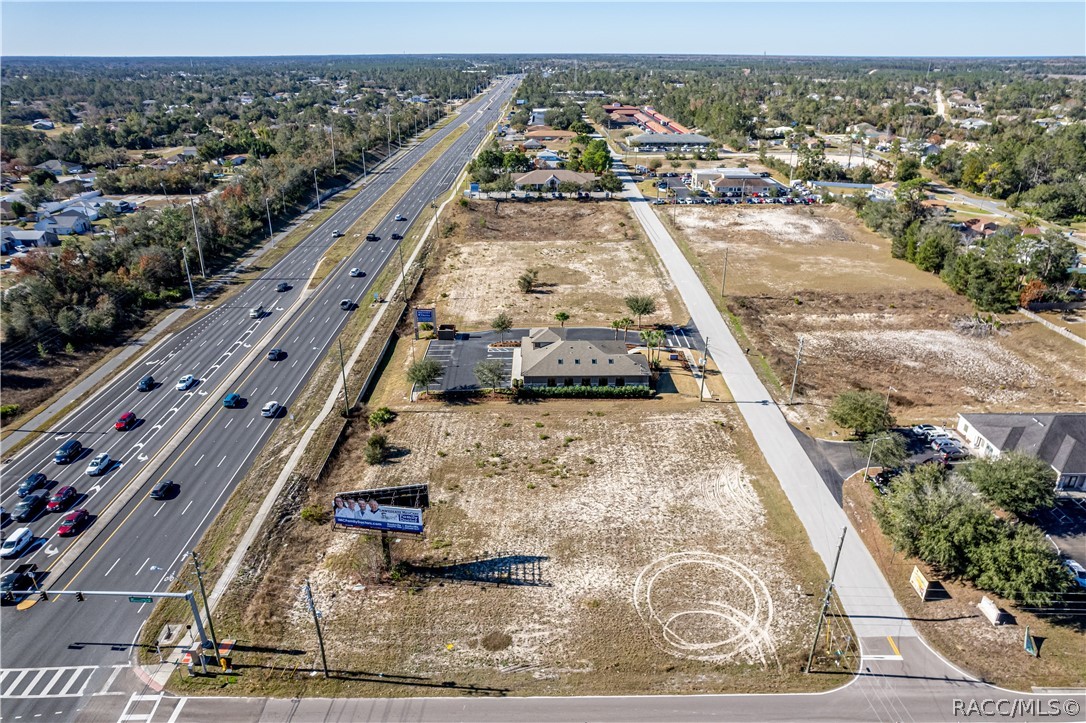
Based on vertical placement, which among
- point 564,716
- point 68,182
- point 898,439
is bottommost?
point 564,716

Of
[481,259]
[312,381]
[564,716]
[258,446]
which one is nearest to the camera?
[564,716]

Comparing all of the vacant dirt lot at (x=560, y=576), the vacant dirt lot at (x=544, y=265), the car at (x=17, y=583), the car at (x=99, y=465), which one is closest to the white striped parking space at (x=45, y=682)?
the car at (x=17, y=583)

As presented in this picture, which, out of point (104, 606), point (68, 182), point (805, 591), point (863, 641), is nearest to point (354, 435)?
point (104, 606)

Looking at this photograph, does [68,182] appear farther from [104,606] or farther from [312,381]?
[104,606]

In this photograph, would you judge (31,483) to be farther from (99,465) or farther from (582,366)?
(582,366)

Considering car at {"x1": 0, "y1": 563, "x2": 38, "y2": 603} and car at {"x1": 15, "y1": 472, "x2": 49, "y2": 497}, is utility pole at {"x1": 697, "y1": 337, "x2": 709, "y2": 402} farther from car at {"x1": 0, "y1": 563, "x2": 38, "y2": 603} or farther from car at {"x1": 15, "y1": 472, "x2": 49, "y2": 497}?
car at {"x1": 15, "y1": 472, "x2": 49, "y2": 497}

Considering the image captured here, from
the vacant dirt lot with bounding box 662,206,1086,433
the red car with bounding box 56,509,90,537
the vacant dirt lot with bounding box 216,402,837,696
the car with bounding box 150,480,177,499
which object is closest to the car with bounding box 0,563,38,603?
the red car with bounding box 56,509,90,537
